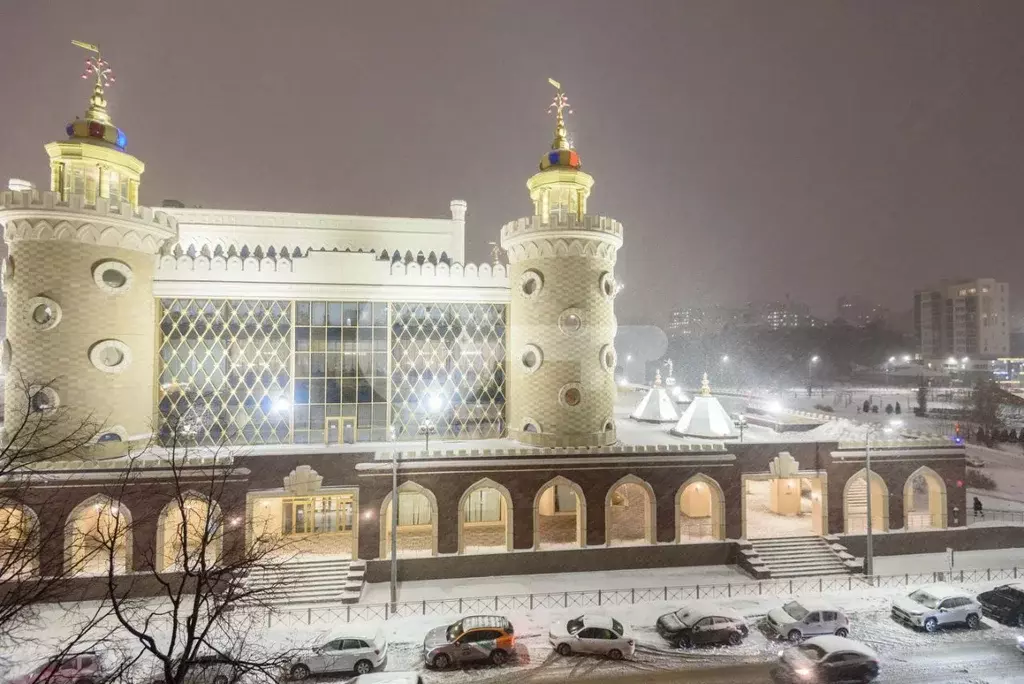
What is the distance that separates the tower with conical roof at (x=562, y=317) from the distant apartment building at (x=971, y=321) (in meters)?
138

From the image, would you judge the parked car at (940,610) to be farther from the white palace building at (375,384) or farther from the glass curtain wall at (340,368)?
the glass curtain wall at (340,368)

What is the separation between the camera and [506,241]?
31.8 meters

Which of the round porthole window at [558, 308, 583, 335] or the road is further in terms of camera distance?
the round porthole window at [558, 308, 583, 335]

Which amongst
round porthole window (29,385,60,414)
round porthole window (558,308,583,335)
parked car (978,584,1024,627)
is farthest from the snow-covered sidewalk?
round porthole window (29,385,60,414)

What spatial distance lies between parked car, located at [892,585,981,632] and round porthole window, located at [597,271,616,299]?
1871 cm

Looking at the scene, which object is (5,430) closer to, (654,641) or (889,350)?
(654,641)

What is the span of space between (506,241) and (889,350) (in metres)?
114

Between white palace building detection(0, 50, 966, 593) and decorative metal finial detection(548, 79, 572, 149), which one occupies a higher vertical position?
decorative metal finial detection(548, 79, 572, 149)

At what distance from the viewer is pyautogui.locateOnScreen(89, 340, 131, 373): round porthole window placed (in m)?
26.1

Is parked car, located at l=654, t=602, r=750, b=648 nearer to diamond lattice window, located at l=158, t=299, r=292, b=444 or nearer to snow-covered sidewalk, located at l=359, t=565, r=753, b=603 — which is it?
snow-covered sidewalk, located at l=359, t=565, r=753, b=603

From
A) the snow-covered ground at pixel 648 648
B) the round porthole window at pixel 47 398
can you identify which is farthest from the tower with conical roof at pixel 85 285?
the snow-covered ground at pixel 648 648

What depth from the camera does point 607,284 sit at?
3117 cm

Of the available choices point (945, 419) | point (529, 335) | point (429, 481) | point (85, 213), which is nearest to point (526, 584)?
point (429, 481)

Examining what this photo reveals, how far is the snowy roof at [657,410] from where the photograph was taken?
4059cm
